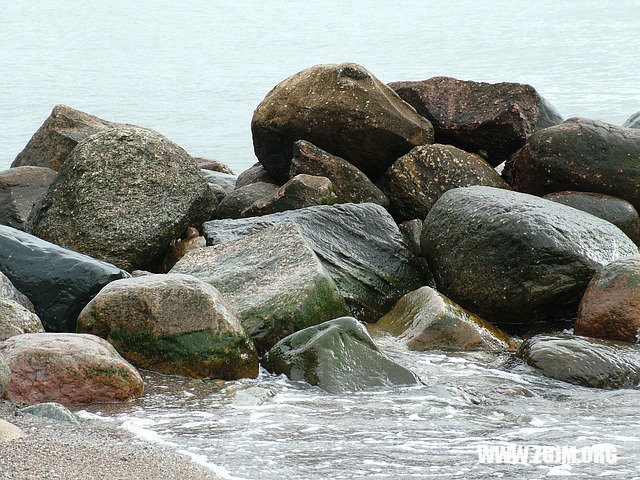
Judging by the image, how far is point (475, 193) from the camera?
6.38 meters

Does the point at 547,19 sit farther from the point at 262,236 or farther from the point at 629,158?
the point at 262,236

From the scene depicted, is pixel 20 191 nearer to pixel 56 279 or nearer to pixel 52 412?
pixel 56 279

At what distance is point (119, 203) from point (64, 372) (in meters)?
3.00

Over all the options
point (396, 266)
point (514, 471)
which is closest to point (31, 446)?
point (514, 471)

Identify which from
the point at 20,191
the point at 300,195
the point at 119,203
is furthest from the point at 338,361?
the point at 20,191

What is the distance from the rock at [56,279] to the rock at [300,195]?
2093 millimetres

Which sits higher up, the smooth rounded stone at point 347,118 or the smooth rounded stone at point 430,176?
the smooth rounded stone at point 347,118

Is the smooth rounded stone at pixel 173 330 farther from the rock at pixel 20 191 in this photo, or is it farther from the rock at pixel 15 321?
the rock at pixel 20 191

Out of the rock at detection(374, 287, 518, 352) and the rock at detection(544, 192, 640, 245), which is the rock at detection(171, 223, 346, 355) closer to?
the rock at detection(374, 287, 518, 352)

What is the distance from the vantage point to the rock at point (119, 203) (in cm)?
682

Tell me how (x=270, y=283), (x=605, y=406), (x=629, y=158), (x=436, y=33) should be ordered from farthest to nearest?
1. (x=436, y=33)
2. (x=629, y=158)
3. (x=270, y=283)
4. (x=605, y=406)

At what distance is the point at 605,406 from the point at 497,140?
166 inches

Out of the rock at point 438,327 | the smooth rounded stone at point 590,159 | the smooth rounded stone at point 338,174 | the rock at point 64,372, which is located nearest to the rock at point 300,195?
the smooth rounded stone at point 338,174

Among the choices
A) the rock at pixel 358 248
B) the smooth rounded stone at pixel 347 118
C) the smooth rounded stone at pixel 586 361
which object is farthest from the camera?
the smooth rounded stone at pixel 347 118
